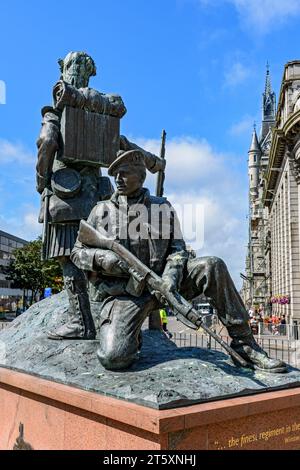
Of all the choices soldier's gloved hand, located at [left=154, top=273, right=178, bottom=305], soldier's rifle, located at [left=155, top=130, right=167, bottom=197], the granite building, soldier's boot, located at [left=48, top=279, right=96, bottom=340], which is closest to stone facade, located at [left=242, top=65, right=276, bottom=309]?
the granite building

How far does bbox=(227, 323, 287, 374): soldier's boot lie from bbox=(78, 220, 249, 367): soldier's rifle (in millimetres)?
101

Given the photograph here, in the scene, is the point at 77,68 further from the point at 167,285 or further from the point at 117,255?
the point at 167,285

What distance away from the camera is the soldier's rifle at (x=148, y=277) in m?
4.25

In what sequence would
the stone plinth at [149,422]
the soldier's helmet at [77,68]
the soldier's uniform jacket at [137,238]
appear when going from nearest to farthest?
1. the stone plinth at [149,422]
2. the soldier's uniform jacket at [137,238]
3. the soldier's helmet at [77,68]

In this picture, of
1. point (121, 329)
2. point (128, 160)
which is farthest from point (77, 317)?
point (128, 160)

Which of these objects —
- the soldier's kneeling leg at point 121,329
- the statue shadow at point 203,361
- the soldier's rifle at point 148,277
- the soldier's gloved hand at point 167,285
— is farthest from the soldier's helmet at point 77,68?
the statue shadow at point 203,361

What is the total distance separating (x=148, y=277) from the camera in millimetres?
4652

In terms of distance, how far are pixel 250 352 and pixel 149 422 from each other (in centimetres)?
155

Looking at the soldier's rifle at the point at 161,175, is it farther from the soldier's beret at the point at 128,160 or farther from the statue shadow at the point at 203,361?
the statue shadow at the point at 203,361

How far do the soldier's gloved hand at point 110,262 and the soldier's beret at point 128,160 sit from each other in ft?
3.04

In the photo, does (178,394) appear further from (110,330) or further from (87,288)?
(87,288)

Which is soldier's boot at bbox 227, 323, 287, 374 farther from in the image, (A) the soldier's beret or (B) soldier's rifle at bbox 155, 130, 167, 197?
(B) soldier's rifle at bbox 155, 130, 167, 197

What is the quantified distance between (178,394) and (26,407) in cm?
198

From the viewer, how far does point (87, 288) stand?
640cm
